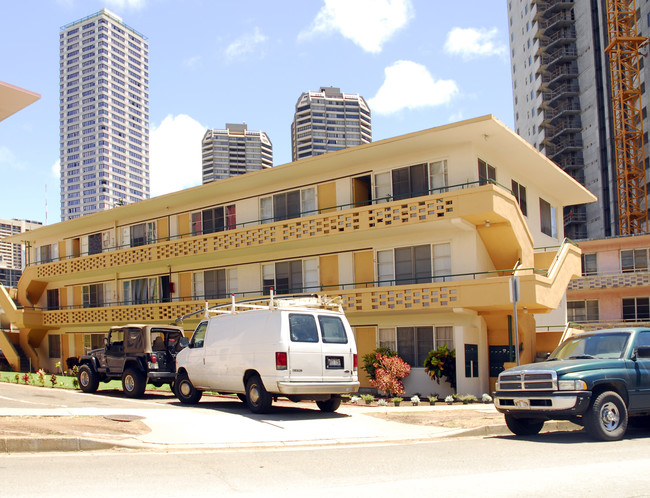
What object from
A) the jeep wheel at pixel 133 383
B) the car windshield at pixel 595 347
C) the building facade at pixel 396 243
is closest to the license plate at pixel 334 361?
the car windshield at pixel 595 347

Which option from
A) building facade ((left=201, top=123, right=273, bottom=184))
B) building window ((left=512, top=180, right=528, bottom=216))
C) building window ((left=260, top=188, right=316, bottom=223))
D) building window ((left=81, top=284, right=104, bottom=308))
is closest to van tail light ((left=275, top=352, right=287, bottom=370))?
building window ((left=260, top=188, right=316, bottom=223))

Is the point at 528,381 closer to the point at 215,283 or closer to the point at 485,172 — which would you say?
the point at 485,172

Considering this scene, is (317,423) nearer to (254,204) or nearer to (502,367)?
(502,367)

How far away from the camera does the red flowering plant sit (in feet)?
76.7

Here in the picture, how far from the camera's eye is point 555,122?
284 feet

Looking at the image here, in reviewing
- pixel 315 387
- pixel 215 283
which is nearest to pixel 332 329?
pixel 315 387

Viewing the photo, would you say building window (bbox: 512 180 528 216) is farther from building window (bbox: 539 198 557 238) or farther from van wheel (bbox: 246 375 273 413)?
van wheel (bbox: 246 375 273 413)

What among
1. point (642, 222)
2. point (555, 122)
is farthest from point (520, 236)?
point (555, 122)

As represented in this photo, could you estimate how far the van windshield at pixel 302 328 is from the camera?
15139mm

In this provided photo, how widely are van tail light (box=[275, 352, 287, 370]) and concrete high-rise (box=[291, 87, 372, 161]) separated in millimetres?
137746

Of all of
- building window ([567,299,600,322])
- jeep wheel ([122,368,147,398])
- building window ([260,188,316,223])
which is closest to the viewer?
jeep wheel ([122,368,147,398])

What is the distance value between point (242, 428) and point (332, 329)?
11.4ft

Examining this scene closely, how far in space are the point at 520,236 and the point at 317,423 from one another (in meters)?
13.3

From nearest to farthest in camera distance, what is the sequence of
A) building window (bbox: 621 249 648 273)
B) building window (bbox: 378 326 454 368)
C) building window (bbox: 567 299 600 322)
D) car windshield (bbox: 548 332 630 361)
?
car windshield (bbox: 548 332 630 361) → building window (bbox: 378 326 454 368) → building window (bbox: 621 249 648 273) → building window (bbox: 567 299 600 322)
